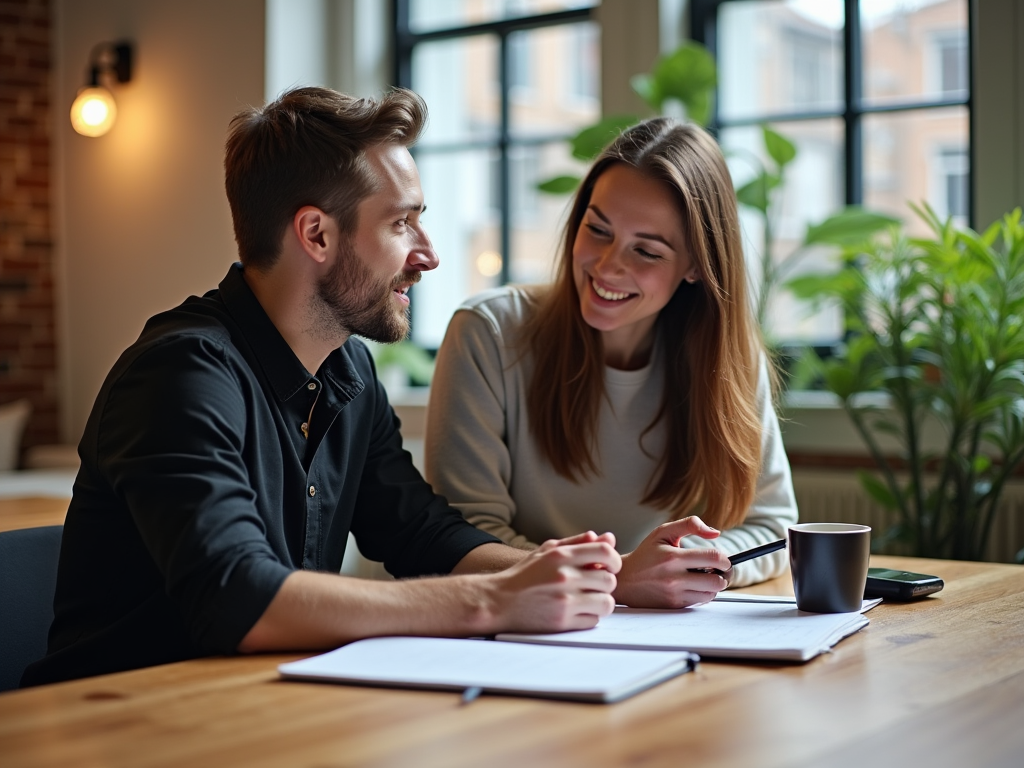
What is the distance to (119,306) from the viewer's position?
5.33 meters

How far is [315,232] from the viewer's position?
154 cm

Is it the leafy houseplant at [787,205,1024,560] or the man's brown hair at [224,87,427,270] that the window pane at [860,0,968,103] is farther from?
the man's brown hair at [224,87,427,270]

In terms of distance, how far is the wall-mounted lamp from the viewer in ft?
16.8

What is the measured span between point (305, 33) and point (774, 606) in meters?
4.10

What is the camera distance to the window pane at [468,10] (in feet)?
15.6

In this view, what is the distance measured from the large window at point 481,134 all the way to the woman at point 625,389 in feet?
9.42

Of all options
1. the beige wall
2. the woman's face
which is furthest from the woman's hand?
the beige wall

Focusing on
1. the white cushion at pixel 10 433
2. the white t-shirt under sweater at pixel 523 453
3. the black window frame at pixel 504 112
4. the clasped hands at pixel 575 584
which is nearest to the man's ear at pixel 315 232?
the white t-shirt under sweater at pixel 523 453

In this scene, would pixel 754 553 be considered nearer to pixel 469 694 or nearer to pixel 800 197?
pixel 469 694

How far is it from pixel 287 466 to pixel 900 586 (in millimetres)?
792

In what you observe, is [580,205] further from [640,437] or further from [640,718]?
[640,718]

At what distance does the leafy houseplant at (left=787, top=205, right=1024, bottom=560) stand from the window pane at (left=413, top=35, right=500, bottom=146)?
217 cm

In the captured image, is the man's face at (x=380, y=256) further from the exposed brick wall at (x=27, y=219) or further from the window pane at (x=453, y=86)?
the exposed brick wall at (x=27, y=219)

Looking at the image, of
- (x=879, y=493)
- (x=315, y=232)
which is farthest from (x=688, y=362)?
(x=879, y=493)
